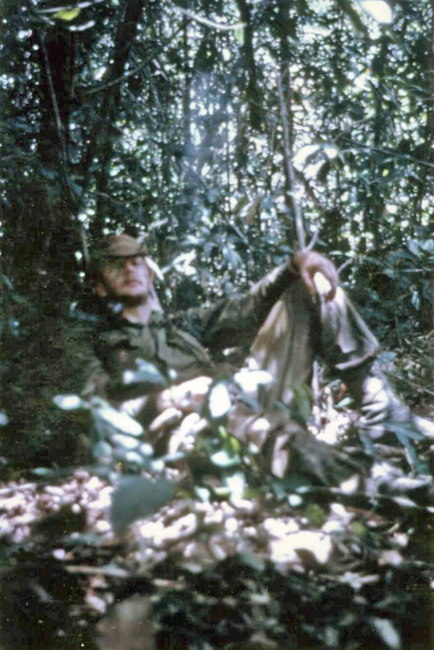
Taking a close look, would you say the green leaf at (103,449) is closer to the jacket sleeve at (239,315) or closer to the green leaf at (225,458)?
the green leaf at (225,458)

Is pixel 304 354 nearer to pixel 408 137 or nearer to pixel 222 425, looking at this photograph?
→ pixel 222 425

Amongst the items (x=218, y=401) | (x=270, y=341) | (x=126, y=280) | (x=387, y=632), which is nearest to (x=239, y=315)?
(x=270, y=341)

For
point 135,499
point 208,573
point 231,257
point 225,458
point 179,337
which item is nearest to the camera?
point 135,499

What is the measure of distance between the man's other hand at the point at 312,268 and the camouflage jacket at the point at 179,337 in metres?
0.02

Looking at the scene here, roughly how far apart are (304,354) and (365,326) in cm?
14

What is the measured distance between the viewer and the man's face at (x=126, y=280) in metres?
1.12

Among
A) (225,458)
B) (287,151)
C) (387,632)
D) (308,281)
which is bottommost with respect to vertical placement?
(387,632)

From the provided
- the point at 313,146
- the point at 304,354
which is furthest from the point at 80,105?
the point at 304,354

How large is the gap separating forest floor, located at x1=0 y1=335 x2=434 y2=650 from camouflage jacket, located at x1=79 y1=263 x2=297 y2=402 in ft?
0.62

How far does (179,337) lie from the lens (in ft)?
3.51

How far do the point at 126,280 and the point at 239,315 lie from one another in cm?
22

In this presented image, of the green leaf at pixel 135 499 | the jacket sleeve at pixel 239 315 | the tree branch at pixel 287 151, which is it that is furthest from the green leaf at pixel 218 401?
the tree branch at pixel 287 151

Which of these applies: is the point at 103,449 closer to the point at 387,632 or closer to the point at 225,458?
the point at 225,458

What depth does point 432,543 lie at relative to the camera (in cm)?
103
